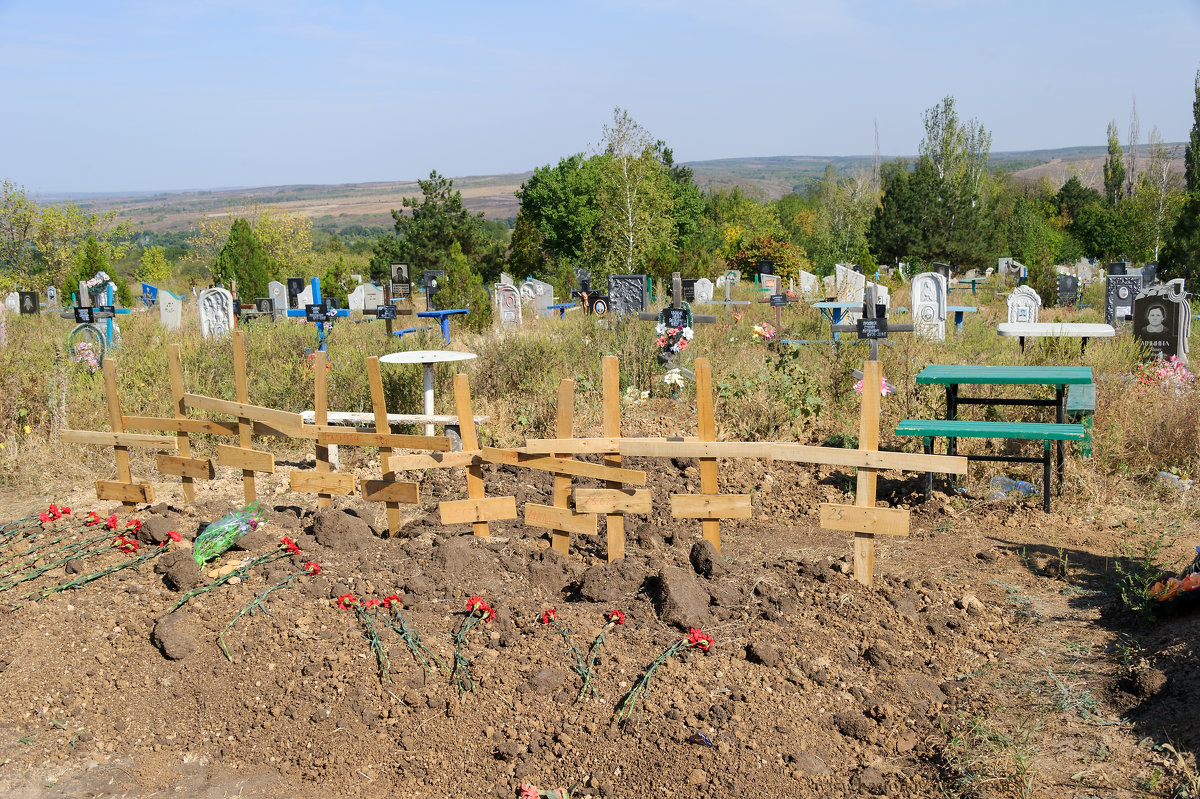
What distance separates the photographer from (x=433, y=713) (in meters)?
3.66

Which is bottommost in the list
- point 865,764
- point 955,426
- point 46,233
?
point 865,764

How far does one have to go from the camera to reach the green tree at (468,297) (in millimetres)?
14258

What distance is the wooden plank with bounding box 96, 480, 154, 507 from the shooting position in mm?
6027

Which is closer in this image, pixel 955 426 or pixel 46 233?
pixel 955 426

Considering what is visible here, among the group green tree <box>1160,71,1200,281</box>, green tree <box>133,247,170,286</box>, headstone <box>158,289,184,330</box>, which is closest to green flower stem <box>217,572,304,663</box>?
headstone <box>158,289,184,330</box>

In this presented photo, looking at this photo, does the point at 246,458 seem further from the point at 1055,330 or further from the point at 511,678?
the point at 1055,330

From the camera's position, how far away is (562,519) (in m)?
4.90

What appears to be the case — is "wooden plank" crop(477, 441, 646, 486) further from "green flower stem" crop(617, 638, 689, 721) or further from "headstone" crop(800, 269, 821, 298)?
"headstone" crop(800, 269, 821, 298)

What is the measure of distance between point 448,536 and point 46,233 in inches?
1166

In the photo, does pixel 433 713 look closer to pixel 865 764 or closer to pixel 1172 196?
pixel 865 764

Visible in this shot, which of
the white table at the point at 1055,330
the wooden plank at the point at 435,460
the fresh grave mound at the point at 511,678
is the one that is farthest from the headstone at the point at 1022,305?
the wooden plank at the point at 435,460

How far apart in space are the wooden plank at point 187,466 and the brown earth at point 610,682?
0.76m

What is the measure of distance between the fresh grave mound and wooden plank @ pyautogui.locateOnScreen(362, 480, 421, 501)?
461mm

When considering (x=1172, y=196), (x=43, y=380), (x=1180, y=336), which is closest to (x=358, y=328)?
(x=43, y=380)
